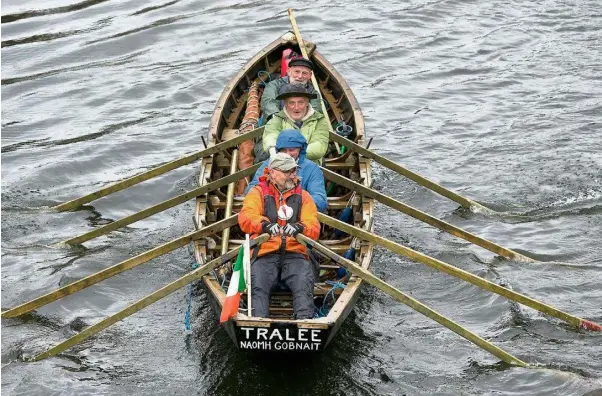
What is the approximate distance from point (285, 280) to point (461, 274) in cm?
236

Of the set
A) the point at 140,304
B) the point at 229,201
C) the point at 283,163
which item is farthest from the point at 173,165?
the point at 140,304

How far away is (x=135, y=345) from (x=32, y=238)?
435 centimetres

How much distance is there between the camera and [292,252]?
482 inches

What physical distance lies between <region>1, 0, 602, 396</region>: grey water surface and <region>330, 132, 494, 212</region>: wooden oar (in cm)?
24

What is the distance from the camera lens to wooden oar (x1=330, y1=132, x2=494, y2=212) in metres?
15.8

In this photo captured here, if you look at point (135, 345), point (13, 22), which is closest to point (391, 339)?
point (135, 345)

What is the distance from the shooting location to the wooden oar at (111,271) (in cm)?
1234

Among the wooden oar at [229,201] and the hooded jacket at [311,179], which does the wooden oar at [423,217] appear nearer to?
the hooded jacket at [311,179]

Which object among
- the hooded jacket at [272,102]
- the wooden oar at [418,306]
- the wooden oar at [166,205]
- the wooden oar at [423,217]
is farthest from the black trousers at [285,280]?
the hooded jacket at [272,102]

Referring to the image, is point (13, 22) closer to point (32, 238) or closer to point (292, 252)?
point (32, 238)

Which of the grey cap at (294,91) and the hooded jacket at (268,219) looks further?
the grey cap at (294,91)

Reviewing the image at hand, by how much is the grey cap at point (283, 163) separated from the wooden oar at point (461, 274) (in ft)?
2.96

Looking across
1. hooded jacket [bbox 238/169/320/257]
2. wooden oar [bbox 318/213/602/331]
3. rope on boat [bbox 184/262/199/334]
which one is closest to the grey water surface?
rope on boat [bbox 184/262/199/334]

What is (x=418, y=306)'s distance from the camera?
11.7 meters
